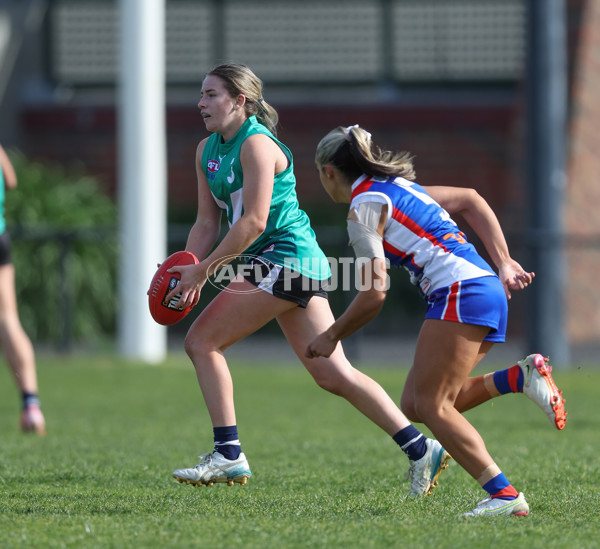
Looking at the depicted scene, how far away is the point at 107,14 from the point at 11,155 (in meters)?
3.94

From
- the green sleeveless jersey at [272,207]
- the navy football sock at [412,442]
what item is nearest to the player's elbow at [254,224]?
the green sleeveless jersey at [272,207]

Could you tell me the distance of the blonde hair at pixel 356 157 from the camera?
478cm

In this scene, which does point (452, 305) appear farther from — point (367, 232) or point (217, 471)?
point (217, 471)

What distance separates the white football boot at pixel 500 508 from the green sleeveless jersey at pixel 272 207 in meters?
1.38

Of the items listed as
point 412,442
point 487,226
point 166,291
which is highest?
point 487,226

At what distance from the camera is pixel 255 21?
65.2 ft

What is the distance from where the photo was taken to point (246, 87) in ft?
17.4

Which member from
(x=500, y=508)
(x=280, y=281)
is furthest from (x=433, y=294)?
(x=500, y=508)

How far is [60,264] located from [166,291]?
33.6 ft

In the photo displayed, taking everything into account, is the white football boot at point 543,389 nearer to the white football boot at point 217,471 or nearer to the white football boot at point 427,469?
the white football boot at point 427,469

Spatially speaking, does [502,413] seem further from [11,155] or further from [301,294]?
[11,155]

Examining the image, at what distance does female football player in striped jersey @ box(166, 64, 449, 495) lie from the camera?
5.09 metres

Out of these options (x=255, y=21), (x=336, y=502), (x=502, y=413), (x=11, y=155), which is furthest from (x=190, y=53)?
(x=336, y=502)

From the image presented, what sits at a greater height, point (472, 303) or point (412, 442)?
point (472, 303)
